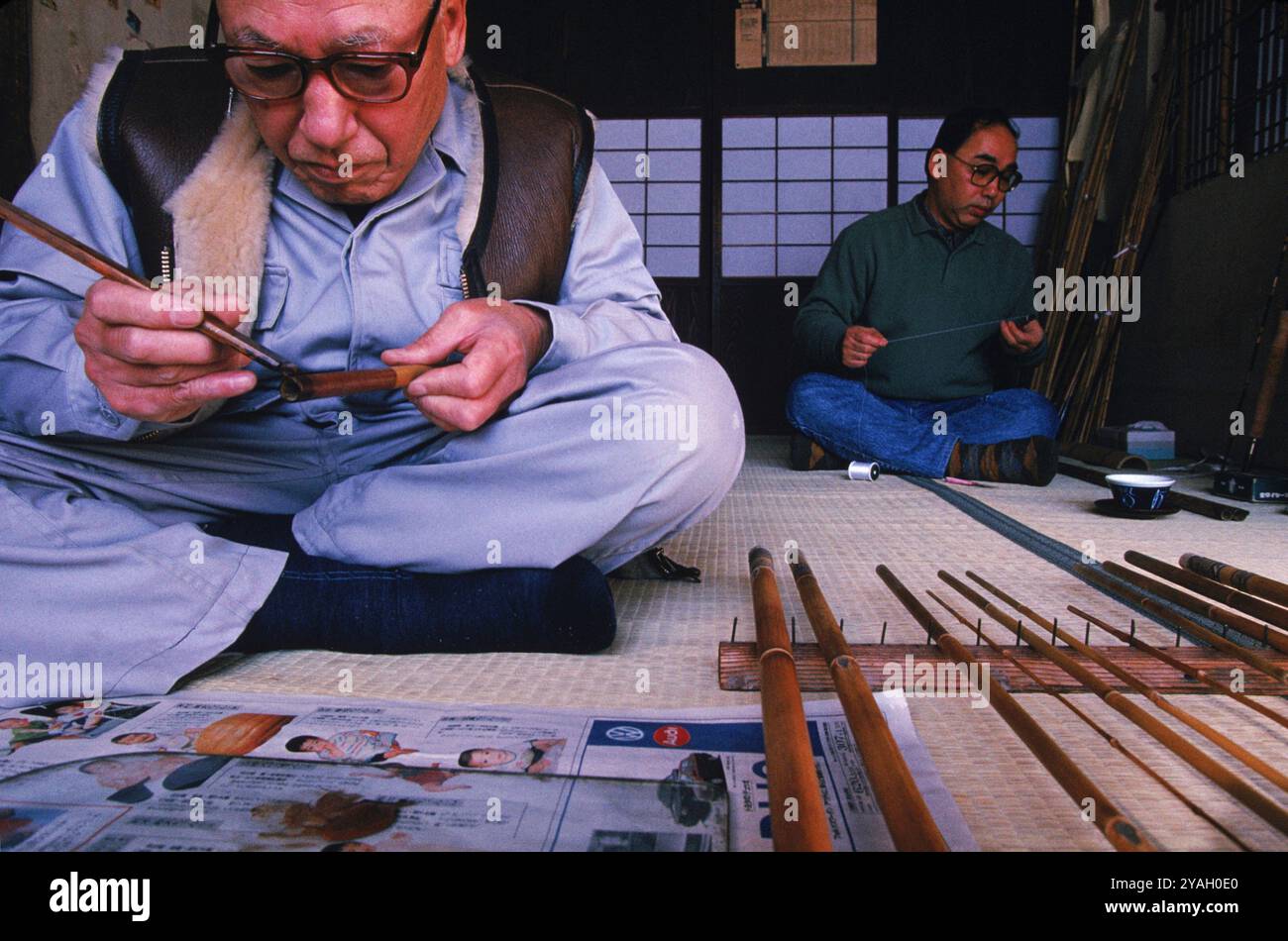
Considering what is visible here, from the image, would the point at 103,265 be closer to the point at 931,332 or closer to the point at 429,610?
the point at 429,610

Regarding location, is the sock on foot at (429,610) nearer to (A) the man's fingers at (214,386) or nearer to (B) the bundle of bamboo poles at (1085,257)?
(A) the man's fingers at (214,386)

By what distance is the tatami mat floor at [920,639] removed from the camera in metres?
0.76

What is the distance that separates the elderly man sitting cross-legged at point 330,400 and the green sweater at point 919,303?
220cm

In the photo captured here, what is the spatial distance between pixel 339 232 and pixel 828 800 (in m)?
0.95

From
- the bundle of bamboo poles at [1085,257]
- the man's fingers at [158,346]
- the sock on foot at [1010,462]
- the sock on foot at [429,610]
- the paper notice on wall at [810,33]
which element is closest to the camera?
the man's fingers at [158,346]

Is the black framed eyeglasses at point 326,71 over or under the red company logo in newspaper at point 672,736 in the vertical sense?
over

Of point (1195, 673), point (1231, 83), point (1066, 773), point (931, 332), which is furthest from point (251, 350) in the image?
point (1231, 83)

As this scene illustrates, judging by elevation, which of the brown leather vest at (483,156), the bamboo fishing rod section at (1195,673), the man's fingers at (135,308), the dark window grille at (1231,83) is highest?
the dark window grille at (1231,83)

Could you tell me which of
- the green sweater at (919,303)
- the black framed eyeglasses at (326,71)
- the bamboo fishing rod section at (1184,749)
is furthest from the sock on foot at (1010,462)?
the black framed eyeglasses at (326,71)

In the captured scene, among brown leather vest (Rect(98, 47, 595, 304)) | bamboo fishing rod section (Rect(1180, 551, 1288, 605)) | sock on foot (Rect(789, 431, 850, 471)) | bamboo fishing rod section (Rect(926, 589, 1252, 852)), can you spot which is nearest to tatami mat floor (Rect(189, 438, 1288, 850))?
bamboo fishing rod section (Rect(926, 589, 1252, 852))

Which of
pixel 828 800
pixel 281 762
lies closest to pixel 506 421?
pixel 281 762

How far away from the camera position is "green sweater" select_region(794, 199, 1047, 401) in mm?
3350

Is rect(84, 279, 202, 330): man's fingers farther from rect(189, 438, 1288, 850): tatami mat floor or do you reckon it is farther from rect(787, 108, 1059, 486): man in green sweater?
rect(787, 108, 1059, 486): man in green sweater

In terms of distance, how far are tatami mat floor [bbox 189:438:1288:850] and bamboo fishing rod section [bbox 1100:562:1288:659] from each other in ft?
0.19
